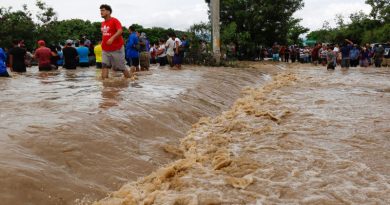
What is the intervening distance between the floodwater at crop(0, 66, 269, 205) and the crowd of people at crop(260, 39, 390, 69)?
45.0 feet

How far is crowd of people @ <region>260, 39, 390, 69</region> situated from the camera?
71.3 ft

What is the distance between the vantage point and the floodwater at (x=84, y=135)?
13.5 feet

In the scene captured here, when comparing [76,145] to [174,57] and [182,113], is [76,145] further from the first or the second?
[174,57]

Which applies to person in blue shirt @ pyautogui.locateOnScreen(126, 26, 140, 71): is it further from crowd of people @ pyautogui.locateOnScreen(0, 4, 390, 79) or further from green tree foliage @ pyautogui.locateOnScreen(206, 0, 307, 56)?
green tree foliage @ pyautogui.locateOnScreen(206, 0, 307, 56)

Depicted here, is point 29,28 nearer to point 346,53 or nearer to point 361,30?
point 346,53

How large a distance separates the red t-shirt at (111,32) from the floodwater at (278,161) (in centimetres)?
252

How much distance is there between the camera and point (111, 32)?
8977mm

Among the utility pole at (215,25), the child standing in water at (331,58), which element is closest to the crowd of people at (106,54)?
the utility pole at (215,25)

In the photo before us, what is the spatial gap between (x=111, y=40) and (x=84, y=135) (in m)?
3.67

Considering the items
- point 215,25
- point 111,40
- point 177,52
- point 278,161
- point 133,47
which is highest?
point 215,25

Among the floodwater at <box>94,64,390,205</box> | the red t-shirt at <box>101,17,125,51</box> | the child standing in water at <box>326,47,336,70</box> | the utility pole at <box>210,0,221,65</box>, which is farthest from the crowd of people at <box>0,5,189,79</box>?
the child standing in water at <box>326,47,336,70</box>

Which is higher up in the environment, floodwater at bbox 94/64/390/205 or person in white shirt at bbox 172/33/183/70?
person in white shirt at bbox 172/33/183/70

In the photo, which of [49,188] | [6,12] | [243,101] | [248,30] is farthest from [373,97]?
[6,12]

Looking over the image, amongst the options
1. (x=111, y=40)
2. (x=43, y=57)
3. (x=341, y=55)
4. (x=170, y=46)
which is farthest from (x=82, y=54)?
(x=341, y=55)
